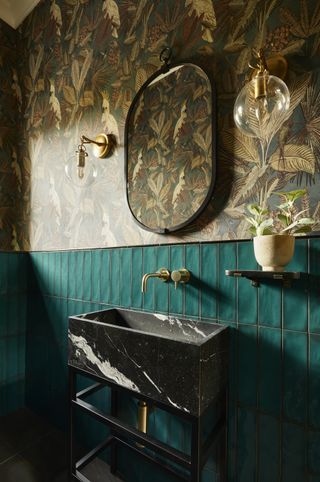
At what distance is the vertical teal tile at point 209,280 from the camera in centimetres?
108

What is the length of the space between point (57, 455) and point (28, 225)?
1.47 meters

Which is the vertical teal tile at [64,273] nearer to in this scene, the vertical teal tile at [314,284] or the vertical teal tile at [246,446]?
the vertical teal tile at [246,446]

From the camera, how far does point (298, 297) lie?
35.8 inches

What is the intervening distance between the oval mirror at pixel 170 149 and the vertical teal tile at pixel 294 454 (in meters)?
0.84

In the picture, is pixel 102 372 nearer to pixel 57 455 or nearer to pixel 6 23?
pixel 57 455

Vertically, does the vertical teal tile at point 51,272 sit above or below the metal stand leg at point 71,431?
above

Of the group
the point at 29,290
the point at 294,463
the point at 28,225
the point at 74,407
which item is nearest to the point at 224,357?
the point at 294,463

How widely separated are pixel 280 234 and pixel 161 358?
21.9 inches

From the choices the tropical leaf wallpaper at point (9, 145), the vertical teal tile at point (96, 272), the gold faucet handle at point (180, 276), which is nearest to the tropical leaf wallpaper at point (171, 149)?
the gold faucet handle at point (180, 276)

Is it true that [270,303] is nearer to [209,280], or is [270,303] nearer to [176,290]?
[209,280]

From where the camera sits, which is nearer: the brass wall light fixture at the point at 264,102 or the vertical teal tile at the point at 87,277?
the brass wall light fixture at the point at 264,102

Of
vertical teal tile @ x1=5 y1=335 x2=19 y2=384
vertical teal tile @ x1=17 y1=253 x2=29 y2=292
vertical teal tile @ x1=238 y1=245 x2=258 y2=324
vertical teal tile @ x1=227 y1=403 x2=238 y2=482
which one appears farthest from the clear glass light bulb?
vertical teal tile @ x1=227 y1=403 x2=238 y2=482

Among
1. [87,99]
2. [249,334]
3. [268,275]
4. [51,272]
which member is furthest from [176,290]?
[87,99]

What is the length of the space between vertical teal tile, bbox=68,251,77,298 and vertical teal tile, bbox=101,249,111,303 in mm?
250
